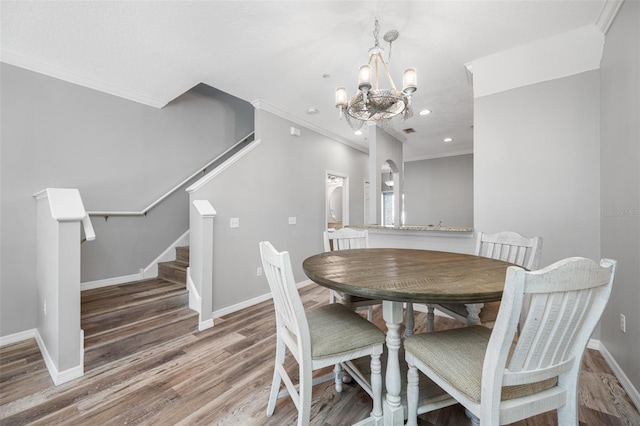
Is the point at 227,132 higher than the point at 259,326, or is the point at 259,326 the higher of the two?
the point at 227,132

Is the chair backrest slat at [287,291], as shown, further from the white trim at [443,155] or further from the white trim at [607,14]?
the white trim at [443,155]

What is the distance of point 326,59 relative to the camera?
2555 mm

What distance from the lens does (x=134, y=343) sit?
223 cm

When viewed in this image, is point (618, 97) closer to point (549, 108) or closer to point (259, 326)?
point (549, 108)

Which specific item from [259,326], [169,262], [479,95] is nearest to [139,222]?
[169,262]

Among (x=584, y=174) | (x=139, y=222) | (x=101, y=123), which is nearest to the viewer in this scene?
(x=584, y=174)

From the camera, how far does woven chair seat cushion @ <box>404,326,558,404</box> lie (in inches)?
37.0

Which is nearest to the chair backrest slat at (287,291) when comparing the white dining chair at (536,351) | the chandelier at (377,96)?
the white dining chair at (536,351)

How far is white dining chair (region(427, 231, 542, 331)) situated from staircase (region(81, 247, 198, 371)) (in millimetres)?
2368

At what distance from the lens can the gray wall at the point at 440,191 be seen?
6.20m

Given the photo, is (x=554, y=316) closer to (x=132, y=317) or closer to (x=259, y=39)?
(x=259, y=39)

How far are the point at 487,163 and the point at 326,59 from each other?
1.89 metres

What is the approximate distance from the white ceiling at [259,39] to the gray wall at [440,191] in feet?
11.3

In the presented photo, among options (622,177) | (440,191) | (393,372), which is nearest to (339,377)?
(393,372)
